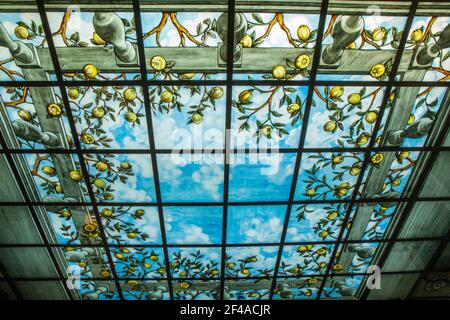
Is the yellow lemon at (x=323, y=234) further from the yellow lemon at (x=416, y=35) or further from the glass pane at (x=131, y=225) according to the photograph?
the yellow lemon at (x=416, y=35)

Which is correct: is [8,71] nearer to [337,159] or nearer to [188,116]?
[188,116]

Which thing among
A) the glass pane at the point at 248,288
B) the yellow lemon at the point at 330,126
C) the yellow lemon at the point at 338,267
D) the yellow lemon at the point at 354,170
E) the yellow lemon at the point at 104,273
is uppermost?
the yellow lemon at the point at 330,126

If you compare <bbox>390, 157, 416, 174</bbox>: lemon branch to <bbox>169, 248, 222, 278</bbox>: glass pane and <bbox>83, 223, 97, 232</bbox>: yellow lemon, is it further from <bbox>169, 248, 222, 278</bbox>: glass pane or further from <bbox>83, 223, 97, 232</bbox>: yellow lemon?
<bbox>83, 223, 97, 232</bbox>: yellow lemon

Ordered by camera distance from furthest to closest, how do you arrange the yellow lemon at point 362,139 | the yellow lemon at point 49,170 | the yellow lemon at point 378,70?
the yellow lemon at point 49,170
the yellow lemon at point 362,139
the yellow lemon at point 378,70

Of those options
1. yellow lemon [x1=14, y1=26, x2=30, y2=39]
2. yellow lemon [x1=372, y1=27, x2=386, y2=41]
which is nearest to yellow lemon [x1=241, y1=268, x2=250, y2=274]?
yellow lemon [x1=372, y1=27, x2=386, y2=41]

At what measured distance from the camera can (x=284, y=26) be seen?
2.60 m

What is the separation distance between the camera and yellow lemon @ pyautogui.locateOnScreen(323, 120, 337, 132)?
10.2ft

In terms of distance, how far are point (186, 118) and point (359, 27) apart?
153 centimetres

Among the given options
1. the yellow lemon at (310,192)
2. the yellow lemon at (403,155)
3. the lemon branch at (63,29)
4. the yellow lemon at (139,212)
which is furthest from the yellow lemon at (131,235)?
the yellow lemon at (403,155)

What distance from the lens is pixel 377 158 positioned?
11.1ft

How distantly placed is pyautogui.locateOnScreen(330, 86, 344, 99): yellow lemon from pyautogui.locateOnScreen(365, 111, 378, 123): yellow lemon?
362mm

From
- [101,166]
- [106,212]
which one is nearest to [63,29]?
[101,166]

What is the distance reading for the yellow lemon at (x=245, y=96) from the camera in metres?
2.90

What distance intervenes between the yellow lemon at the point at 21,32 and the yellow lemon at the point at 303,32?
2003mm
